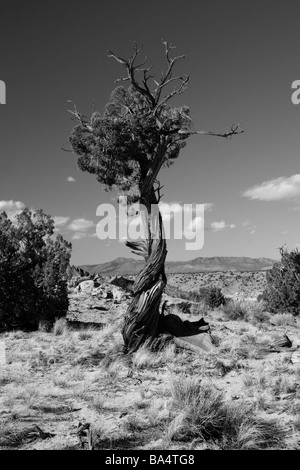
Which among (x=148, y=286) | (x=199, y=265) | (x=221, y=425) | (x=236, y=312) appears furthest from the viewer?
(x=199, y=265)

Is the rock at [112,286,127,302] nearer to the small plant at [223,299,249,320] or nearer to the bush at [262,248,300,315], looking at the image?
the small plant at [223,299,249,320]

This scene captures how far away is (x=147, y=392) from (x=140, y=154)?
679 centimetres

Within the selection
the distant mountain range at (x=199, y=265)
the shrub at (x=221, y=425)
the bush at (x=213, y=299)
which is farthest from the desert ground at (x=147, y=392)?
the distant mountain range at (x=199, y=265)

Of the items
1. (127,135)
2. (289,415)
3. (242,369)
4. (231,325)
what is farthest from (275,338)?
(127,135)

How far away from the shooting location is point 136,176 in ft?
39.3

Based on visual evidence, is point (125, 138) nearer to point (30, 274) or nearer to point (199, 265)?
point (30, 274)

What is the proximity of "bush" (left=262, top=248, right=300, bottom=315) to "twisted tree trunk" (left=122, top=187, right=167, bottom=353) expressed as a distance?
11031mm

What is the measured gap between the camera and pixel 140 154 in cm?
1138

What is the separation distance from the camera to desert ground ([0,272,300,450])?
5184mm

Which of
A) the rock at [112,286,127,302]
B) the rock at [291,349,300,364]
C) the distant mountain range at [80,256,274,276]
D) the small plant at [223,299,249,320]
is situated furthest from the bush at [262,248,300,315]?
the distant mountain range at [80,256,274,276]

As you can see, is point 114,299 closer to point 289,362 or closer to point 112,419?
point 289,362

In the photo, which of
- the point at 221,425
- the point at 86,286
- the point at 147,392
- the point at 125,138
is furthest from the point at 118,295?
the point at 221,425

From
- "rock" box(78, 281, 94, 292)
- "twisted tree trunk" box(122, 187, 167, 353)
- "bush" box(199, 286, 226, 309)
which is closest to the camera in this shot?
"twisted tree trunk" box(122, 187, 167, 353)
